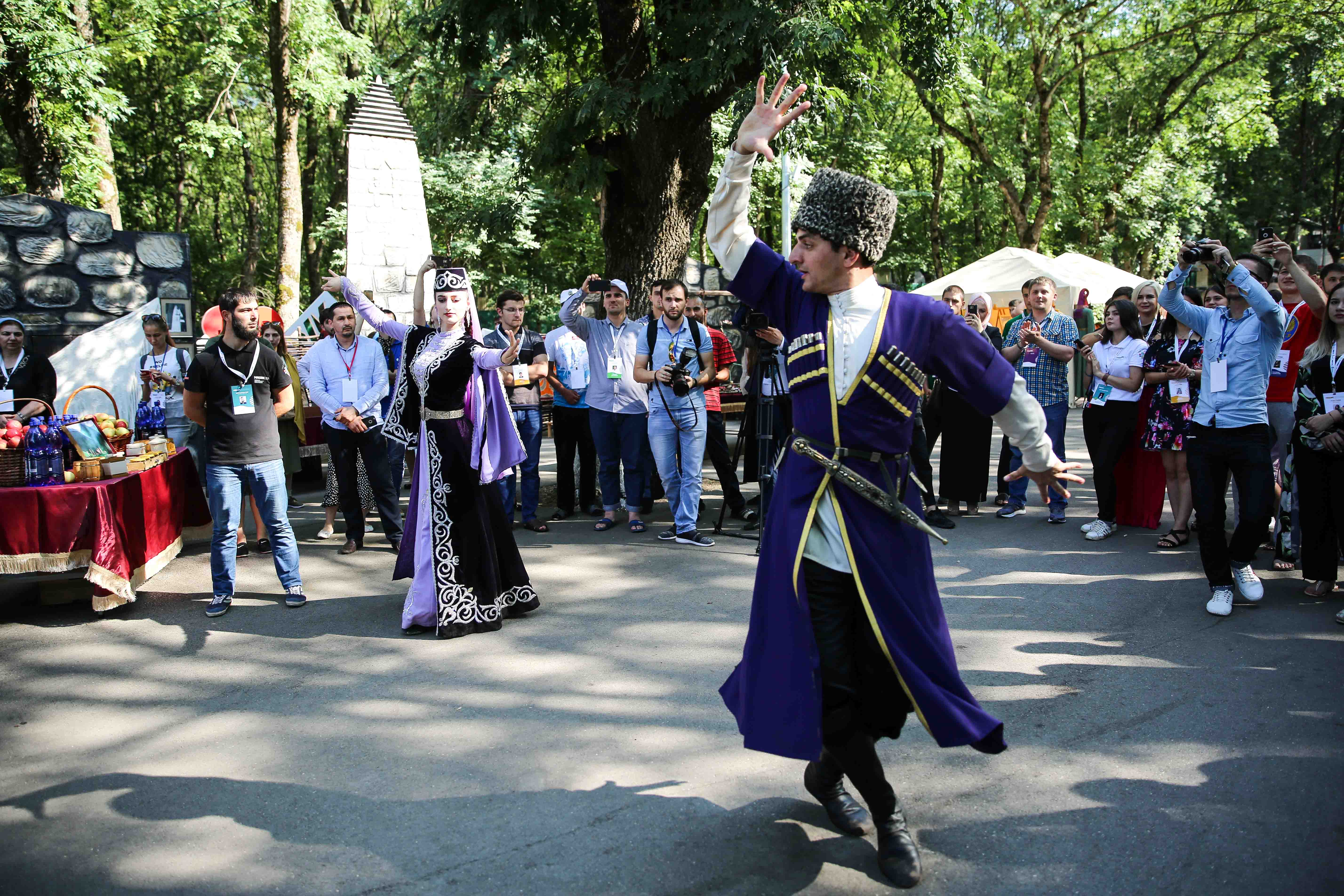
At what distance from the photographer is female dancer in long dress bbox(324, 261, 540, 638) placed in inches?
225

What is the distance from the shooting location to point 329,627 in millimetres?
5910

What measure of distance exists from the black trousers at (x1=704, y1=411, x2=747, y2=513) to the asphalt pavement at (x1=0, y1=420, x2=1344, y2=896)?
209 cm

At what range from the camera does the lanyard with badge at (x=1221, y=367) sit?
5.65m

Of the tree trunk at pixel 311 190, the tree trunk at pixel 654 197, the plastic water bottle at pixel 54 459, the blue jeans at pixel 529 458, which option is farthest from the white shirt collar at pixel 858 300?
the tree trunk at pixel 311 190

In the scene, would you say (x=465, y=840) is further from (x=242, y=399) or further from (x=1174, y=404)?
(x=1174, y=404)

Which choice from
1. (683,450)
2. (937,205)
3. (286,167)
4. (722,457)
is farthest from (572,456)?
(937,205)

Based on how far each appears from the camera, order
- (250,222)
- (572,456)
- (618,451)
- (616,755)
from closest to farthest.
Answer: (616,755)
(618,451)
(572,456)
(250,222)

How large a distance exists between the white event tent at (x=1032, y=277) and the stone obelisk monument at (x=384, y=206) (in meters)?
9.41

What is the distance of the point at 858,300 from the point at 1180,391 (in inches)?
204

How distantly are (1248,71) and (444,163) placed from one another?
753 inches

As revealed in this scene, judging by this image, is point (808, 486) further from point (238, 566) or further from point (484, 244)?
point (484, 244)

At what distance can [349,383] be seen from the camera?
7.94 meters

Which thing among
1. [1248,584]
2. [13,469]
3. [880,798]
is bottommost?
[880,798]

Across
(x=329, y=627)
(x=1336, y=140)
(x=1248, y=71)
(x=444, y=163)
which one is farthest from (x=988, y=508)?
(x=1336, y=140)
